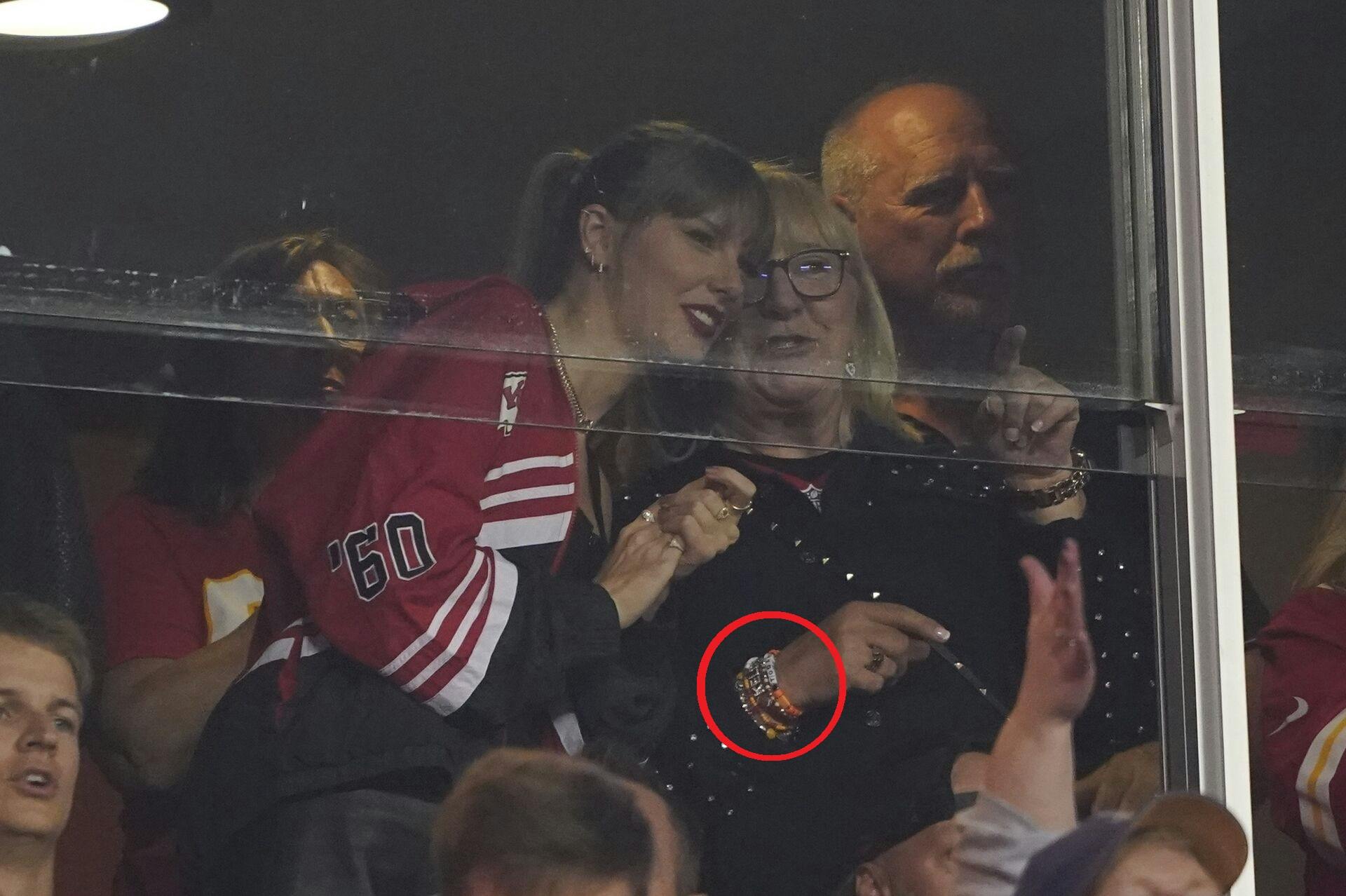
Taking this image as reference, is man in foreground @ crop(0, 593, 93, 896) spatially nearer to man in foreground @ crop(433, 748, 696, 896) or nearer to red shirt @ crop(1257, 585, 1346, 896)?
man in foreground @ crop(433, 748, 696, 896)

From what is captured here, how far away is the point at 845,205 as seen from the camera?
1.55m

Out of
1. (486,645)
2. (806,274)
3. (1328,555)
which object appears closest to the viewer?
(486,645)

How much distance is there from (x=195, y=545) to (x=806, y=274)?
587 mm

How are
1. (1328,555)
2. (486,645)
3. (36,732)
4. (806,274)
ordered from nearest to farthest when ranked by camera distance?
(36,732) < (486,645) < (806,274) < (1328,555)

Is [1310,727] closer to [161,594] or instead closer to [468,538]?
[468,538]

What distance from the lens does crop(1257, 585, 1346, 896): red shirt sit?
5.24 feet

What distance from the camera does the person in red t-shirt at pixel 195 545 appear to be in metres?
1.34

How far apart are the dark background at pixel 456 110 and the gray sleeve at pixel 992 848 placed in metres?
0.41

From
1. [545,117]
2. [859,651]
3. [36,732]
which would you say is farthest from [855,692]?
[36,732]

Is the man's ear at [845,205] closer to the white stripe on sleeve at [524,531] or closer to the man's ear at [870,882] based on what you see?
the white stripe on sleeve at [524,531]

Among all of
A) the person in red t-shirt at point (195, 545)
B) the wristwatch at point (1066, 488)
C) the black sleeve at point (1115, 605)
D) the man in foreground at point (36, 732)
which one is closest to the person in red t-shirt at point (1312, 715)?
the black sleeve at point (1115, 605)

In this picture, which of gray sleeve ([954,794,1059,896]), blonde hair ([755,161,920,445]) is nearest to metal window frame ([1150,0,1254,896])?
gray sleeve ([954,794,1059,896])

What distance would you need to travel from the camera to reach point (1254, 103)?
5.51 feet

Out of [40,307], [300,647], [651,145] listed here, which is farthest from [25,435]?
[651,145]
